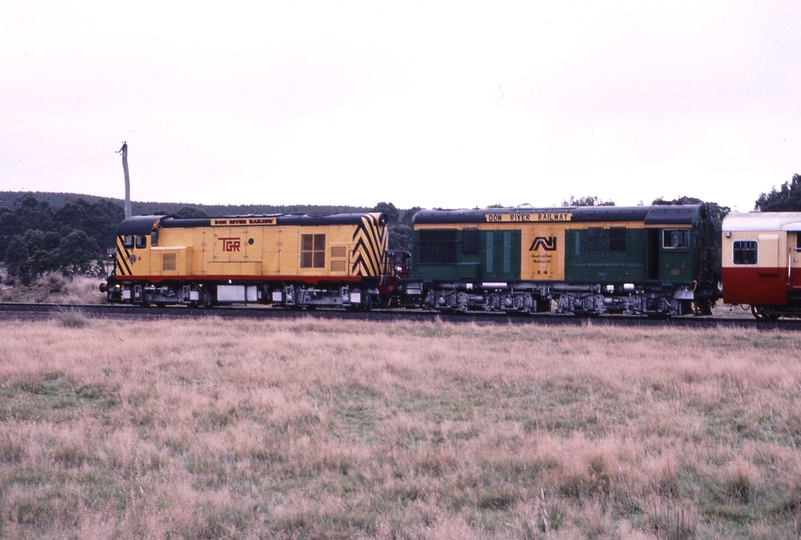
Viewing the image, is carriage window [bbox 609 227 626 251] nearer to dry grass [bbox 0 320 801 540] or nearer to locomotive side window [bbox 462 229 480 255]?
locomotive side window [bbox 462 229 480 255]

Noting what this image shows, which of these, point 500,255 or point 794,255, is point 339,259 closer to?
point 500,255

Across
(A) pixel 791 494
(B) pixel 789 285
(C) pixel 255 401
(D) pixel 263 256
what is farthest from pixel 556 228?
(A) pixel 791 494

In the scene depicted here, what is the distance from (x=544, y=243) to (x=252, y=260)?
39.3 feet

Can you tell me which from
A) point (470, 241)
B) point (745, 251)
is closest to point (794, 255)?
point (745, 251)

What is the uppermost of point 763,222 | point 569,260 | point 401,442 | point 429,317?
point 763,222

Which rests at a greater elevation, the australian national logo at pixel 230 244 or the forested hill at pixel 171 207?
the forested hill at pixel 171 207

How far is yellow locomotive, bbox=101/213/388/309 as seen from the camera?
2906 centimetres

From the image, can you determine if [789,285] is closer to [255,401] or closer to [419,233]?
[419,233]

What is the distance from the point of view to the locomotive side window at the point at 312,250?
29391 mm

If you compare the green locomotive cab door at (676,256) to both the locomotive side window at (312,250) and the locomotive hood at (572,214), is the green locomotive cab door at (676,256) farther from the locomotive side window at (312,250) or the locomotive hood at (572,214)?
the locomotive side window at (312,250)

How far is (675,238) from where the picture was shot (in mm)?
24734

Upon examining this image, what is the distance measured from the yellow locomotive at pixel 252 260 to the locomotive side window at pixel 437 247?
2122 mm

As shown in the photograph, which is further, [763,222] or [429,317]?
[429,317]

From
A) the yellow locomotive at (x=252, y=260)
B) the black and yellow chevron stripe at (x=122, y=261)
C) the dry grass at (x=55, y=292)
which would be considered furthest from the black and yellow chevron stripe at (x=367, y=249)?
the dry grass at (x=55, y=292)
